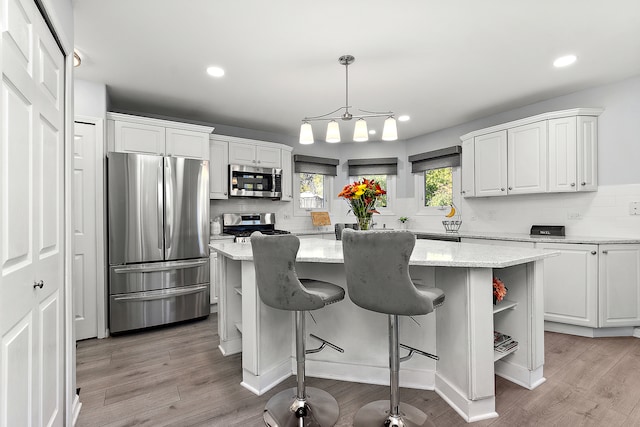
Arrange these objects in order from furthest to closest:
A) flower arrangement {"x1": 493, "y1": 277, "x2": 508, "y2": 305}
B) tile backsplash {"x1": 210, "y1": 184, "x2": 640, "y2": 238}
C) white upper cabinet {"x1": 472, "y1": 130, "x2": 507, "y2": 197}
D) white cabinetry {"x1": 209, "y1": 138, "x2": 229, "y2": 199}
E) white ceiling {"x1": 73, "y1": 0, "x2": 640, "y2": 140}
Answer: white cabinetry {"x1": 209, "y1": 138, "x2": 229, "y2": 199}, white upper cabinet {"x1": 472, "y1": 130, "x2": 507, "y2": 197}, tile backsplash {"x1": 210, "y1": 184, "x2": 640, "y2": 238}, white ceiling {"x1": 73, "y1": 0, "x2": 640, "y2": 140}, flower arrangement {"x1": 493, "y1": 277, "x2": 508, "y2": 305}

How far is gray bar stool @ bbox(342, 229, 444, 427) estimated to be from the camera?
1449 millimetres

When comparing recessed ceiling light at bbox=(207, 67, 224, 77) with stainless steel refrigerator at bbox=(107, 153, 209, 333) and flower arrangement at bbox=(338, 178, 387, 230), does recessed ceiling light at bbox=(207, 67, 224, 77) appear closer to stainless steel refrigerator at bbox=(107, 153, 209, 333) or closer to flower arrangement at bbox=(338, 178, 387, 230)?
stainless steel refrigerator at bbox=(107, 153, 209, 333)

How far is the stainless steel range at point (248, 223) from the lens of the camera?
439 centimetres

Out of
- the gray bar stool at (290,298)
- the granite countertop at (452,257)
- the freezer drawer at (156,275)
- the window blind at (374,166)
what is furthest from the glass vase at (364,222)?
the window blind at (374,166)

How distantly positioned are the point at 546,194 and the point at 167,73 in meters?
4.24

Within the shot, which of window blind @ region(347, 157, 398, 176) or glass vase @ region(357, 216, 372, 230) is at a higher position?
window blind @ region(347, 157, 398, 176)

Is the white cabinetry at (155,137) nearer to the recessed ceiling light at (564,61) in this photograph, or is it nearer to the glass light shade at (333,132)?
the glass light shade at (333,132)

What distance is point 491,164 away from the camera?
3.94 m

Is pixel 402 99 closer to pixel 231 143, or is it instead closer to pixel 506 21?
pixel 506 21

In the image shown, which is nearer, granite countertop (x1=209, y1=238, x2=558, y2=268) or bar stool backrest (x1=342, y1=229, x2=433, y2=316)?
bar stool backrest (x1=342, y1=229, x2=433, y2=316)

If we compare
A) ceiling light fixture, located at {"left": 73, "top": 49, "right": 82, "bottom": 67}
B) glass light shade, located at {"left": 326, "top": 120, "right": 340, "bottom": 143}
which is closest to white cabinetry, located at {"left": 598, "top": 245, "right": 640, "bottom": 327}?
glass light shade, located at {"left": 326, "top": 120, "right": 340, "bottom": 143}

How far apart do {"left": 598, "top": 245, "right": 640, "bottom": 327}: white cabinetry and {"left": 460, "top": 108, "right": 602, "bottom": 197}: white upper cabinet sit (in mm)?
712

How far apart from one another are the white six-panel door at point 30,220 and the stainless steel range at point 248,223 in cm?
263

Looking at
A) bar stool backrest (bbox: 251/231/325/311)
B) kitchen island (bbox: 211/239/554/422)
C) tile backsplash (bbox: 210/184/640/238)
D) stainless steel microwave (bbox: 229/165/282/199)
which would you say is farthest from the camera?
stainless steel microwave (bbox: 229/165/282/199)
